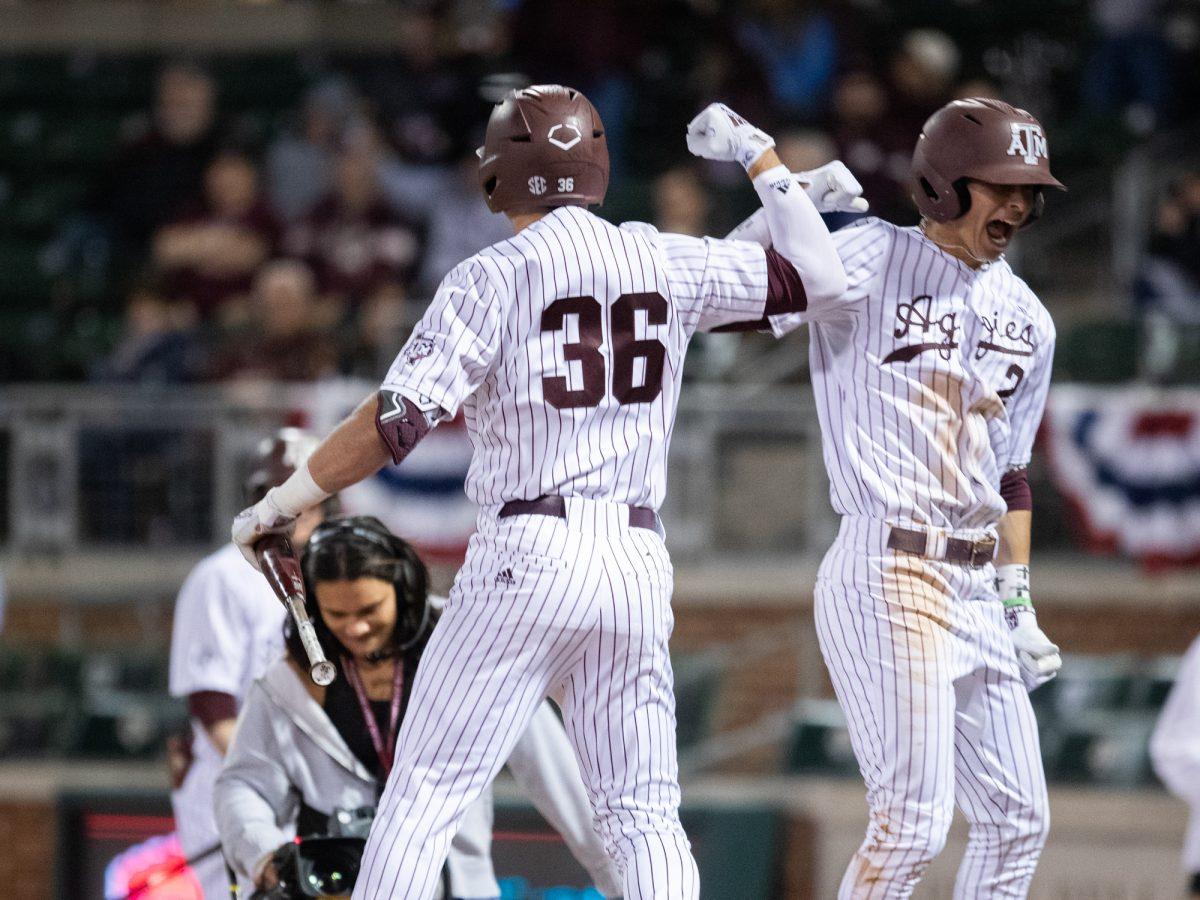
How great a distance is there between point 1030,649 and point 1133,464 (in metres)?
4.65

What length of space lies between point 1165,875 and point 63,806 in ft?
13.8

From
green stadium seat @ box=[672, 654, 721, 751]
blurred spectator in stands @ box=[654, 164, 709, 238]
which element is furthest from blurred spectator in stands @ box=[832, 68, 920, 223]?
green stadium seat @ box=[672, 654, 721, 751]

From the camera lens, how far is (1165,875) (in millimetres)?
7422

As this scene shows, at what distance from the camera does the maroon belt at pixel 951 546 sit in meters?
4.30

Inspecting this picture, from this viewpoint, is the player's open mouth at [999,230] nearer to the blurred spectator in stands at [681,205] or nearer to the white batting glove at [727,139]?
the white batting glove at [727,139]

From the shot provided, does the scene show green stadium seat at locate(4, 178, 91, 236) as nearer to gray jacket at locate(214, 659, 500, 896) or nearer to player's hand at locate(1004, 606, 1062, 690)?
gray jacket at locate(214, 659, 500, 896)

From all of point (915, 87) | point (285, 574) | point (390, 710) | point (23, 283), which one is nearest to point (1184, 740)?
point (390, 710)

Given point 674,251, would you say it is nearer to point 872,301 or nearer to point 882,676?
point 872,301

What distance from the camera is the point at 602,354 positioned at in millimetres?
4012

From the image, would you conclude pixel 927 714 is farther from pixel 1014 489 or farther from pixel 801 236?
pixel 801 236

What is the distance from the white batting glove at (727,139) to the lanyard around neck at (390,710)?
4.58 ft

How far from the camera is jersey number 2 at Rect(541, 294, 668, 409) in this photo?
3.99 meters

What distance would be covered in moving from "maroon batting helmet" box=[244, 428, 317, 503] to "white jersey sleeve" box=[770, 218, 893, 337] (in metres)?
1.58

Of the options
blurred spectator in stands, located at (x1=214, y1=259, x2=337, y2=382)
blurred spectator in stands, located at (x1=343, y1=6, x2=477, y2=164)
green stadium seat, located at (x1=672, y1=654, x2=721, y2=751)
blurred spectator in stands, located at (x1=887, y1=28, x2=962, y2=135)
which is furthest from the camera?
blurred spectator in stands, located at (x1=343, y1=6, x2=477, y2=164)
